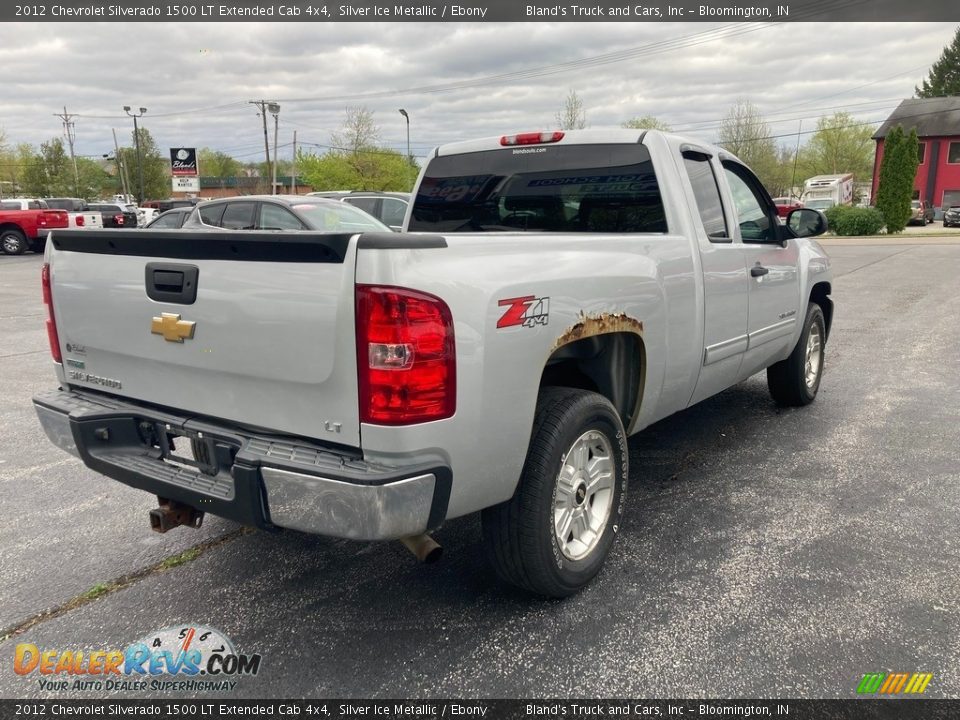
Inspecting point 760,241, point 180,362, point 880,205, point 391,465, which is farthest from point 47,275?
point 880,205

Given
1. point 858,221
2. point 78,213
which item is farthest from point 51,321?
point 858,221

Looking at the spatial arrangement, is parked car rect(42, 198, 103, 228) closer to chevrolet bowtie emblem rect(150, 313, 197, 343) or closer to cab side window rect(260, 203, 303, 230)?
cab side window rect(260, 203, 303, 230)

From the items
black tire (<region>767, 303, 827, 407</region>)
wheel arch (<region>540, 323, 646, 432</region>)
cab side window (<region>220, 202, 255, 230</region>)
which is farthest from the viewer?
cab side window (<region>220, 202, 255, 230</region>)

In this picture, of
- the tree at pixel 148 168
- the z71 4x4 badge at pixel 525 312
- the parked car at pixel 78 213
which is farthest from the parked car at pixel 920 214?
the tree at pixel 148 168

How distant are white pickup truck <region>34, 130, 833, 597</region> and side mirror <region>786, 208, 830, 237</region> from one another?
1347mm

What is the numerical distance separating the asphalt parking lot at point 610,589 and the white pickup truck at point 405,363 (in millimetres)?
366

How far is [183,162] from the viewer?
55812 mm

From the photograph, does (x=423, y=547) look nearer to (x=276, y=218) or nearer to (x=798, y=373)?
(x=798, y=373)

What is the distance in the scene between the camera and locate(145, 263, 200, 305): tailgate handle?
8.38ft

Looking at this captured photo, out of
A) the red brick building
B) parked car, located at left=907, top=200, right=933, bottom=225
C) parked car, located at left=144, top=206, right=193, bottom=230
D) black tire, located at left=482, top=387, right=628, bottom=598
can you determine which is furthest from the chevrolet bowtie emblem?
the red brick building

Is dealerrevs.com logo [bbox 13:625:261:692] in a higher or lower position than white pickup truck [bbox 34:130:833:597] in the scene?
lower

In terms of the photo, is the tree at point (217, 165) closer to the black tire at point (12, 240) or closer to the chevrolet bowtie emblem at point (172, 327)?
the black tire at point (12, 240)

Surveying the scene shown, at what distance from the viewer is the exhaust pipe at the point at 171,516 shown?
2.82 metres

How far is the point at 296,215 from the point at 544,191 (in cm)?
742
